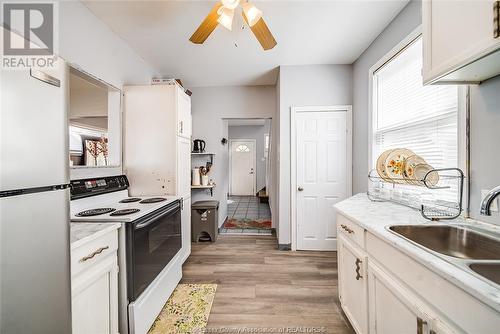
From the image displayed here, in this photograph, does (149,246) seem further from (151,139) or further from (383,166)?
(383,166)

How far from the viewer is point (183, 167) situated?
269cm

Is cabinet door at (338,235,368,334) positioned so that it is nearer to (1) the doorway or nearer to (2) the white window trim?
(2) the white window trim

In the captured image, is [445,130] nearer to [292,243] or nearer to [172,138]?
[292,243]

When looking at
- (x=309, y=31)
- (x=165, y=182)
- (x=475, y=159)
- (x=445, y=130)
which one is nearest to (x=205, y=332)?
(x=165, y=182)

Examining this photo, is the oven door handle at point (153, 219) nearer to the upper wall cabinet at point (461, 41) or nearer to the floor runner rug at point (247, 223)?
the upper wall cabinet at point (461, 41)

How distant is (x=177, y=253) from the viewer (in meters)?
2.22

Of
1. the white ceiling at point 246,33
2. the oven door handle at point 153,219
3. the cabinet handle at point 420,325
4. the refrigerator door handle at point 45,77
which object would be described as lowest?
the cabinet handle at point 420,325

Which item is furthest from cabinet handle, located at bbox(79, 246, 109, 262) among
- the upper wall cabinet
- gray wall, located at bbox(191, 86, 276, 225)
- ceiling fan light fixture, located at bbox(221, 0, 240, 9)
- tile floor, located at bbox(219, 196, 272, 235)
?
tile floor, located at bbox(219, 196, 272, 235)

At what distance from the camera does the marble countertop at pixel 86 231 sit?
1.12 m

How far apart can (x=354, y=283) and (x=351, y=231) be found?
13.8 inches

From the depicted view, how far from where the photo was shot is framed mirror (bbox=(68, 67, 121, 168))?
173 centimetres

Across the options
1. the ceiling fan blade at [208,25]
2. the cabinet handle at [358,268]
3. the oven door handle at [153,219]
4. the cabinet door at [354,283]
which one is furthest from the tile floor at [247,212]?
the ceiling fan blade at [208,25]

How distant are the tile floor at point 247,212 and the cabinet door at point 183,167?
151 centimetres

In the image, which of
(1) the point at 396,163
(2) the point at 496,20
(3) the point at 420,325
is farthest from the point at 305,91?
(3) the point at 420,325
